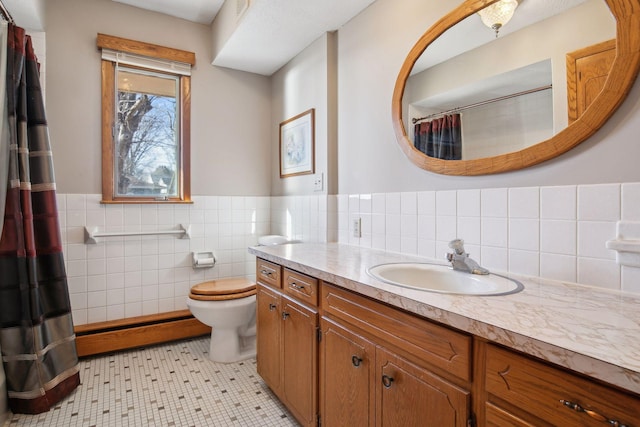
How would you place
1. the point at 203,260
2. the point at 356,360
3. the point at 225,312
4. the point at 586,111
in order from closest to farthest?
1. the point at 586,111
2. the point at 356,360
3. the point at 225,312
4. the point at 203,260

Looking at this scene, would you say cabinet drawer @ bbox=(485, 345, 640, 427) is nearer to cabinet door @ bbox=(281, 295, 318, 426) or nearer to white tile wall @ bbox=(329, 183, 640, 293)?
white tile wall @ bbox=(329, 183, 640, 293)

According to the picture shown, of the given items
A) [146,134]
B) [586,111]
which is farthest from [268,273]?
[146,134]

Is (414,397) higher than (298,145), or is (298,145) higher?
(298,145)

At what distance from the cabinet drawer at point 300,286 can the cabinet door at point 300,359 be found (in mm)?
43

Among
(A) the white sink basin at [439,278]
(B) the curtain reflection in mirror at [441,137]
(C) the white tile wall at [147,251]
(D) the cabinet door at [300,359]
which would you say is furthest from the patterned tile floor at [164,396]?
(B) the curtain reflection in mirror at [441,137]

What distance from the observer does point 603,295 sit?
0.99m

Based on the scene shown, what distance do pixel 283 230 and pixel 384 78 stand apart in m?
1.49

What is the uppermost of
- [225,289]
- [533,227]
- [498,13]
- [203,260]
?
[498,13]

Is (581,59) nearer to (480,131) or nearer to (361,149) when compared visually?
(480,131)

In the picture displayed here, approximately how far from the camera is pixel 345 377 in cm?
127

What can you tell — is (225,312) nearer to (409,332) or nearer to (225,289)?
(225,289)

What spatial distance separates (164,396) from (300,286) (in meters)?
1.12

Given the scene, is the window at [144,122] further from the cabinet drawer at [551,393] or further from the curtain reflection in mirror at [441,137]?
the cabinet drawer at [551,393]

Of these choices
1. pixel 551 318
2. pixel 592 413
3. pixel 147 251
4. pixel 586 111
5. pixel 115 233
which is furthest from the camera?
pixel 147 251
